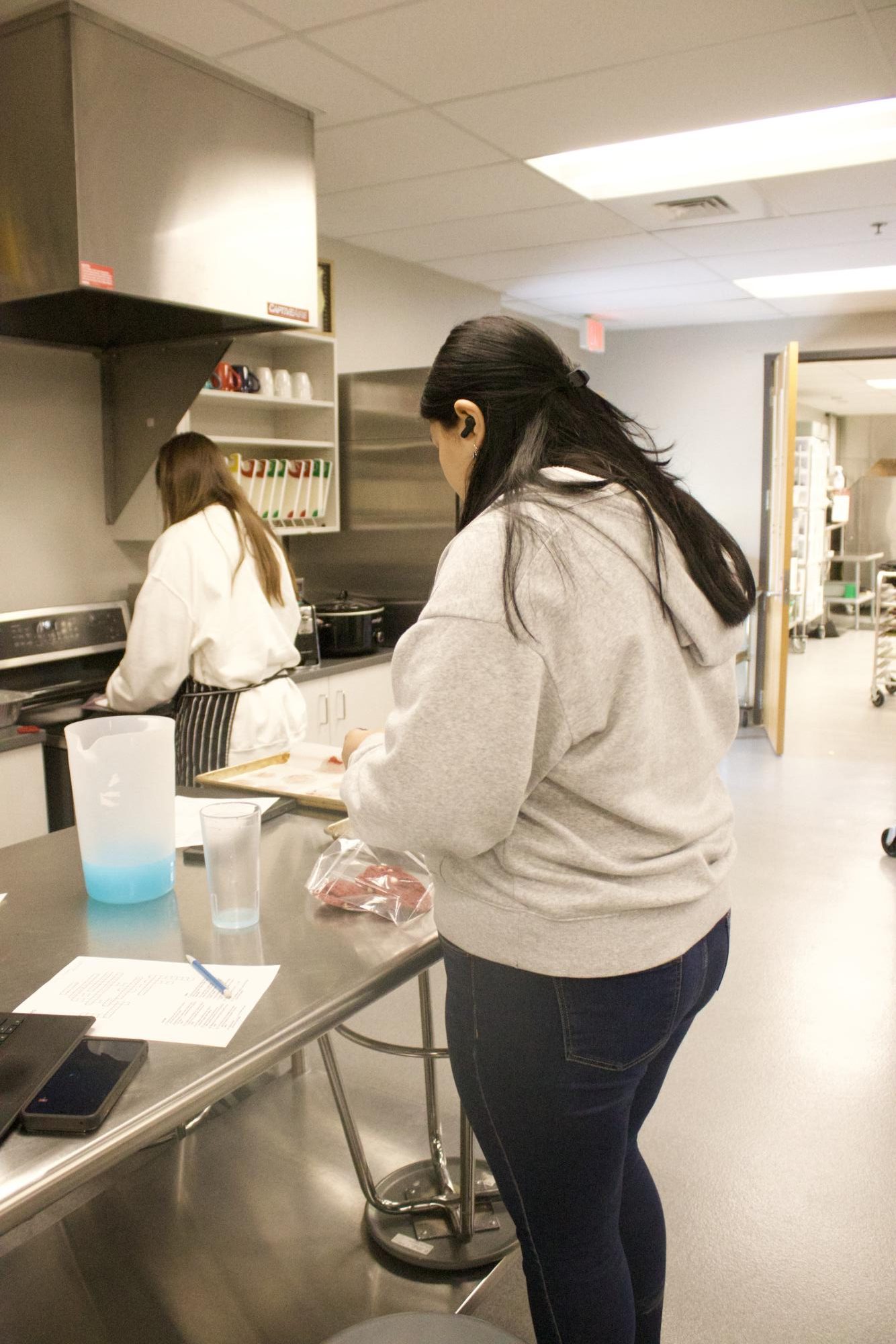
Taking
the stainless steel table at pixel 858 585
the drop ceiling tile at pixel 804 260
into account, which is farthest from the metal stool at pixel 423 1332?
the stainless steel table at pixel 858 585

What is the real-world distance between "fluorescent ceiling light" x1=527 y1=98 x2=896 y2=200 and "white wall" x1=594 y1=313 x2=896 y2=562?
10.4 ft

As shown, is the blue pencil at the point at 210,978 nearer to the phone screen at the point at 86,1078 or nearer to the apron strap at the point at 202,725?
the phone screen at the point at 86,1078

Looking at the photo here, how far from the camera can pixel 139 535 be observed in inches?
139

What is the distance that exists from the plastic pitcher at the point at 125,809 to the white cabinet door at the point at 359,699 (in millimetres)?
2213

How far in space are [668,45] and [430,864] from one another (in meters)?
2.29

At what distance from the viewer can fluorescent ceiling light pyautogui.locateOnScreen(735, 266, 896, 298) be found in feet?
17.4

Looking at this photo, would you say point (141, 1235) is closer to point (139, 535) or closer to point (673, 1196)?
point (673, 1196)

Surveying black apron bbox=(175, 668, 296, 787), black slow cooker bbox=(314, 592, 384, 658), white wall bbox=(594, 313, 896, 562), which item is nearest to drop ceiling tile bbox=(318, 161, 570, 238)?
black slow cooker bbox=(314, 592, 384, 658)

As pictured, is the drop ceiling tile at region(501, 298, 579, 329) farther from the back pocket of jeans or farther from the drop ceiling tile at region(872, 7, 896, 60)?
the back pocket of jeans

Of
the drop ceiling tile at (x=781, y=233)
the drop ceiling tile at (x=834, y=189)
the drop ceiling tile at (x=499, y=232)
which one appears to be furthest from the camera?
the drop ceiling tile at (x=781, y=233)

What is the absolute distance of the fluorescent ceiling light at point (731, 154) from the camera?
337cm

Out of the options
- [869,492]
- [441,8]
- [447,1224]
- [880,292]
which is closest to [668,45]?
[441,8]

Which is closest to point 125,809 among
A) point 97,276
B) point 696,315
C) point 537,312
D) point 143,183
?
point 97,276

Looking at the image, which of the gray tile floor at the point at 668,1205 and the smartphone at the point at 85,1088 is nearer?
the smartphone at the point at 85,1088
